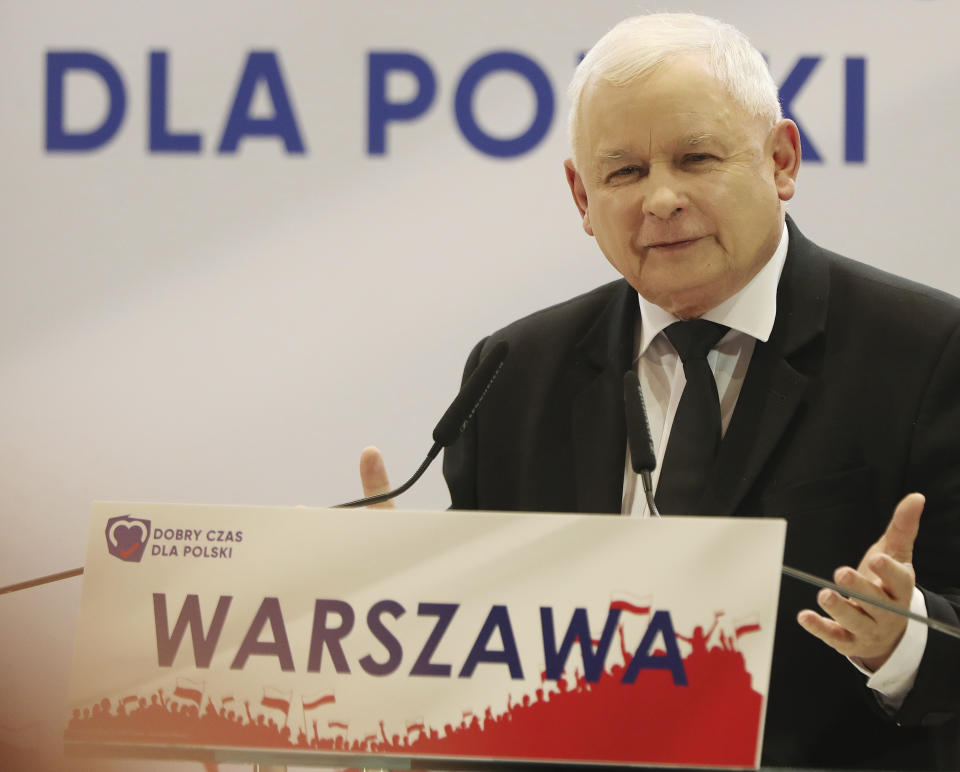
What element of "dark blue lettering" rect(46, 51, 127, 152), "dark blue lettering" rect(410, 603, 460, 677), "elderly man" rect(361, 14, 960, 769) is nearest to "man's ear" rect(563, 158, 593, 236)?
"elderly man" rect(361, 14, 960, 769)

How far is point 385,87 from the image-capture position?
8.80 feet

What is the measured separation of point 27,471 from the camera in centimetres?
271

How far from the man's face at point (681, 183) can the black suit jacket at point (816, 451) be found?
4.7 inches

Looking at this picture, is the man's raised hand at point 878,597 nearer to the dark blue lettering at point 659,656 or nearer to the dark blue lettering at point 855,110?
the dark blue lettering at point 659,656

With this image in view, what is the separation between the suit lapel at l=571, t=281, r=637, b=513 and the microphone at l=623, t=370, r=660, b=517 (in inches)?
17.1

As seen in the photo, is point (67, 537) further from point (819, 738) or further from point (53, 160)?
point (819, 738)

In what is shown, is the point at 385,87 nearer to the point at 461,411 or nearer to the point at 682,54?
the point at 682,54

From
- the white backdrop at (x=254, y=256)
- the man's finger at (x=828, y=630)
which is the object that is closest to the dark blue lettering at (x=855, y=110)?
the white backdrop at (x=254, y=256)

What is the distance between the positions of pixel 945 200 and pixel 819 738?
1.41 m

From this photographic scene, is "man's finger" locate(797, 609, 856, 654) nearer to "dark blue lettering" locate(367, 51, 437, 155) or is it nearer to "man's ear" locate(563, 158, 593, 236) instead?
"man's ear" locate(563, 158, 593, 236)

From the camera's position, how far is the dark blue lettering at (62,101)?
2.70m

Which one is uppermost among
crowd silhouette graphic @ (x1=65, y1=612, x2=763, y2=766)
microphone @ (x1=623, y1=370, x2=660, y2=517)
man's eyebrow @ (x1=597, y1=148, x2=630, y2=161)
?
man's eyebrow @ (x1=597, y1=148, x2=630, y2=161)

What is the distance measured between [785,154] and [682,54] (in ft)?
0.84

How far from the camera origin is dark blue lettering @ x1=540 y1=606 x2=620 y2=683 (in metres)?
1.15
